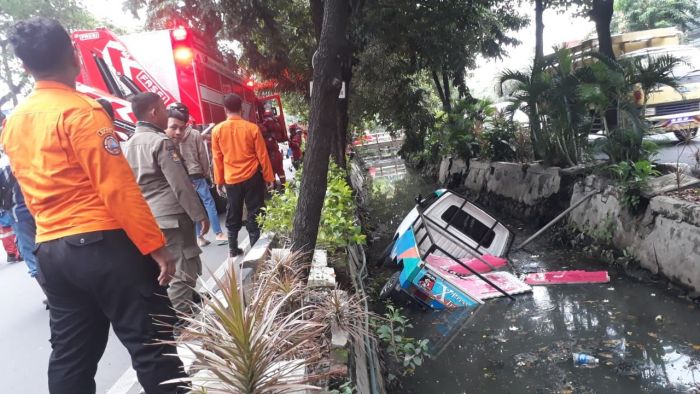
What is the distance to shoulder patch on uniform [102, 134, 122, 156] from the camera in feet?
6.95

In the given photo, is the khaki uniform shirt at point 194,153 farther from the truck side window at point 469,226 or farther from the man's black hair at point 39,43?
the man's black hair at point 39,43

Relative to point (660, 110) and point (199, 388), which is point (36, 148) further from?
point (660, 110)

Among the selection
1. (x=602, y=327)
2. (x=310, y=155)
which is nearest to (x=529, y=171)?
(x=602, y=327)

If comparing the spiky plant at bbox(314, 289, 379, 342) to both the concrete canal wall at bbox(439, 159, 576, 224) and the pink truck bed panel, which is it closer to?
the pink truck bed panel

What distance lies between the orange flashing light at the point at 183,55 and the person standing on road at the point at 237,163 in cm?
296

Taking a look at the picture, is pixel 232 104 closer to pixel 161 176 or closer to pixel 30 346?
pixel 161 176

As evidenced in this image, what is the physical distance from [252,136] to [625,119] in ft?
18.9

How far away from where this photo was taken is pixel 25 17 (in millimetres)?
15758

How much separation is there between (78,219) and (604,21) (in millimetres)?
9821

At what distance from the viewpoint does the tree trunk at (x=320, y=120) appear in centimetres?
352

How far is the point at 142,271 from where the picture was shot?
7.21ft

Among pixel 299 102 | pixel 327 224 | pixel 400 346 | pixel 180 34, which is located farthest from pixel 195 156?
pixel 299 102

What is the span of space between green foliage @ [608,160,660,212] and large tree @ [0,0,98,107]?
16803 millimetres

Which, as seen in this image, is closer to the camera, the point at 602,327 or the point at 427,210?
the point at 602,327
